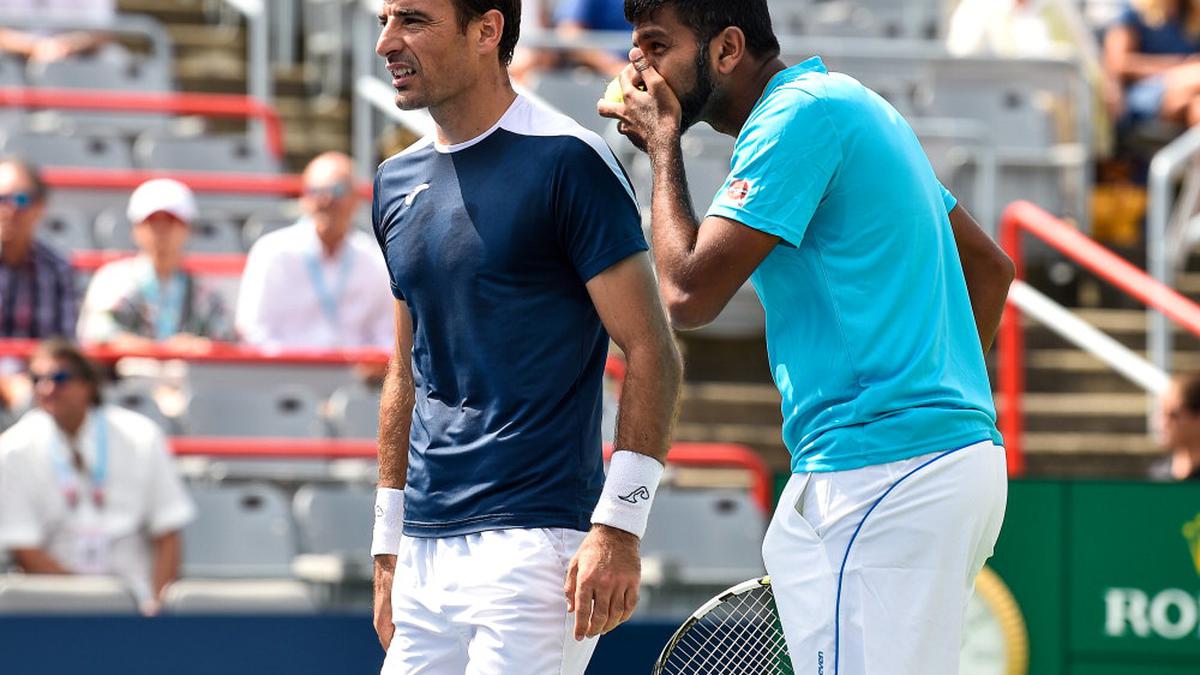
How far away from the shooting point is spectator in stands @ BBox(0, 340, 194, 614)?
6.60 meters

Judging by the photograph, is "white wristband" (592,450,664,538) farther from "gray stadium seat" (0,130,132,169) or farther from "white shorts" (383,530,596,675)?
"gray stadium seat" (0,130,132,169)

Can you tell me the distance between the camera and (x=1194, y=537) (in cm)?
622

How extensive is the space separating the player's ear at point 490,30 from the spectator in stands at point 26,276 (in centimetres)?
490

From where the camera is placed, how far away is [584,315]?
3328 mm

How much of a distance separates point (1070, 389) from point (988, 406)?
612cm

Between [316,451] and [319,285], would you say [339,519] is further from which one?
[319,285]

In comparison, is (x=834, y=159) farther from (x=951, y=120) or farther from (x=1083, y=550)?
(x=951, y=120)

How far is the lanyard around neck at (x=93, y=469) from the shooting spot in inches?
261

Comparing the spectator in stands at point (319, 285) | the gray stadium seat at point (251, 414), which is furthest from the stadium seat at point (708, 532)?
the spectator in stands at point (319, 285)

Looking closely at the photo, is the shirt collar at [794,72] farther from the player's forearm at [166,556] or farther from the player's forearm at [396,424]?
the player's forearm at [166,556]

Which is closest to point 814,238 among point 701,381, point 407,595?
point 407,595

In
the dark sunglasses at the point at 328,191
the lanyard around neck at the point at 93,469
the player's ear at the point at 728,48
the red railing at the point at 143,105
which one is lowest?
the lanyard around neck at the point at 93,469

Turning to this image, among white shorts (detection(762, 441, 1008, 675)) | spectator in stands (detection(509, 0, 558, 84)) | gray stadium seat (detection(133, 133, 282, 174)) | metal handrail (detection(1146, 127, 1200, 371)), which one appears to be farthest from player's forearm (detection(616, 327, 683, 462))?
gray stadium seat (detection(133, 133, 282, 174))

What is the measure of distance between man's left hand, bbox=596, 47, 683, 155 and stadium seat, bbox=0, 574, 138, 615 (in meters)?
3.13
